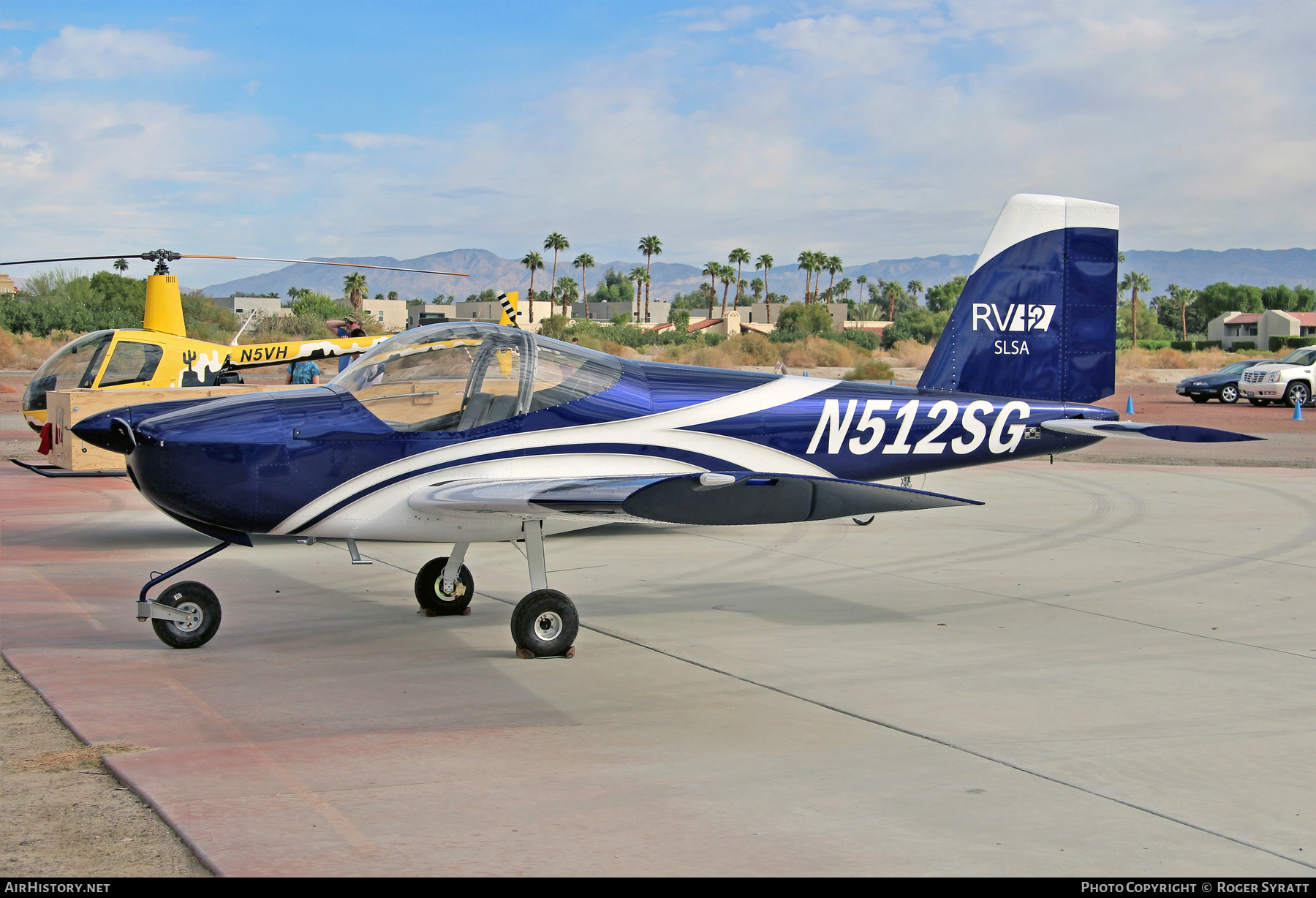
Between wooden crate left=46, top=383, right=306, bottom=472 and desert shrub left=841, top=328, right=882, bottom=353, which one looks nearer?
wooden crate left=46, top=383, right=306, bottom=472

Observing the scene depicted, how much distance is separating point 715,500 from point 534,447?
1357 millimetres

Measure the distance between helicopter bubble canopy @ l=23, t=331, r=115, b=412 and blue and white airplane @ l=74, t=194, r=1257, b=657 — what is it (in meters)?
8.14

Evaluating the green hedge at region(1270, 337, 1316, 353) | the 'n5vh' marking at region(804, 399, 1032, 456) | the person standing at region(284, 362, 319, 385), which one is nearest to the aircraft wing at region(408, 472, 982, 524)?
the 'n5vh' marking at region(804, 399, 1032, 456)

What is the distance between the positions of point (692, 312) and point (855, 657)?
6191 inches

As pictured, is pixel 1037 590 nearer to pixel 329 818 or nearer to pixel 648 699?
pixel 648 699

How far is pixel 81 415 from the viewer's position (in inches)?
428

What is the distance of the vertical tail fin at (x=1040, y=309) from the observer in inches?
345

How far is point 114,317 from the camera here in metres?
57.8

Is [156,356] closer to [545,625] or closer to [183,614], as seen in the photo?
[183,614]

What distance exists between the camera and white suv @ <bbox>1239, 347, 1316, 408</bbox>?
31531 mm

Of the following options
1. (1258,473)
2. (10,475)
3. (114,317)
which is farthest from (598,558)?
(114,317)

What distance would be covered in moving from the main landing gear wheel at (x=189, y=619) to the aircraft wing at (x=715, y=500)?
5.23 ft

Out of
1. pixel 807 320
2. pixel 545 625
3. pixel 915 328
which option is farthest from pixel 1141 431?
pixel 915 328

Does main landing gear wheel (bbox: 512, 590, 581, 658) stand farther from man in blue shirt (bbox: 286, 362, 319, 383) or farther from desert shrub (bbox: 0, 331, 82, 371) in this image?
desert shrub (bbox: 0, 331, 82, 371)
